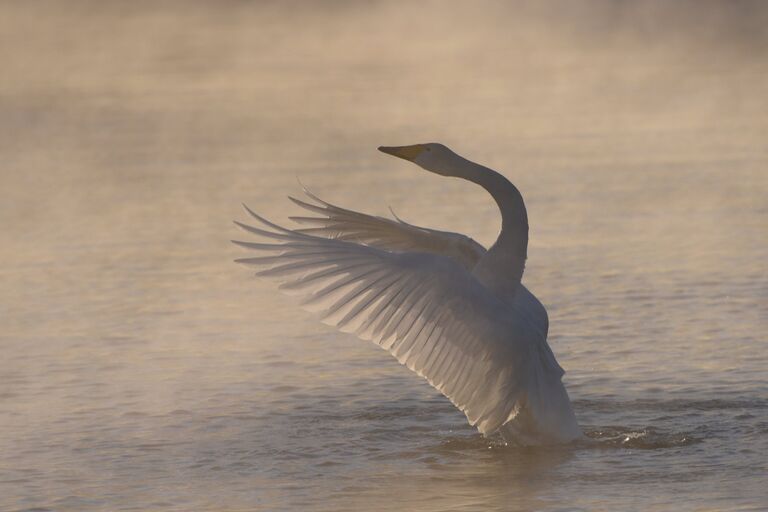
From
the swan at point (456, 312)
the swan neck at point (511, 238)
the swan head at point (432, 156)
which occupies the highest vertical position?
the swan head at point (432, 156)

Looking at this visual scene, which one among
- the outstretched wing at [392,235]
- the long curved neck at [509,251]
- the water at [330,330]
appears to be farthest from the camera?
the outstretched wing at [392,235]

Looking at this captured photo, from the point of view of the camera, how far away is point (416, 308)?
31.9 feet

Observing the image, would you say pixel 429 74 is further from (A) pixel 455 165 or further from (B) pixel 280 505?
(B) pixel 280 505

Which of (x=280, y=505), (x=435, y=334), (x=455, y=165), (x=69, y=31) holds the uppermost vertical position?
(x=69, y=31)

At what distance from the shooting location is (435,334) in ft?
32.1

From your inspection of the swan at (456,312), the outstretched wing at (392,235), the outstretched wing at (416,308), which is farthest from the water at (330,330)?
the outstretched wing at (392,235)

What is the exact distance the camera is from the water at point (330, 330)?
984 centimetres

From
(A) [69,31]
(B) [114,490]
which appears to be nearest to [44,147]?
(B) [114,490]

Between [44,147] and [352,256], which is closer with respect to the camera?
[352,256]

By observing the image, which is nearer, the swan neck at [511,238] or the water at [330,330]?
the water at [330,330]

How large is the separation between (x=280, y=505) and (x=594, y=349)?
3734mm

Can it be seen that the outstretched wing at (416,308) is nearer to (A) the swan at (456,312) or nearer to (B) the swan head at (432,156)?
(A) the swan at (456,312)

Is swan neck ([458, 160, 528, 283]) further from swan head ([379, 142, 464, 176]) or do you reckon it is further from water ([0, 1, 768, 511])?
water ([0, 1, 768, 511])

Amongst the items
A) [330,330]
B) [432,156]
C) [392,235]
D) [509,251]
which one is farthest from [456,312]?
[330,330]
